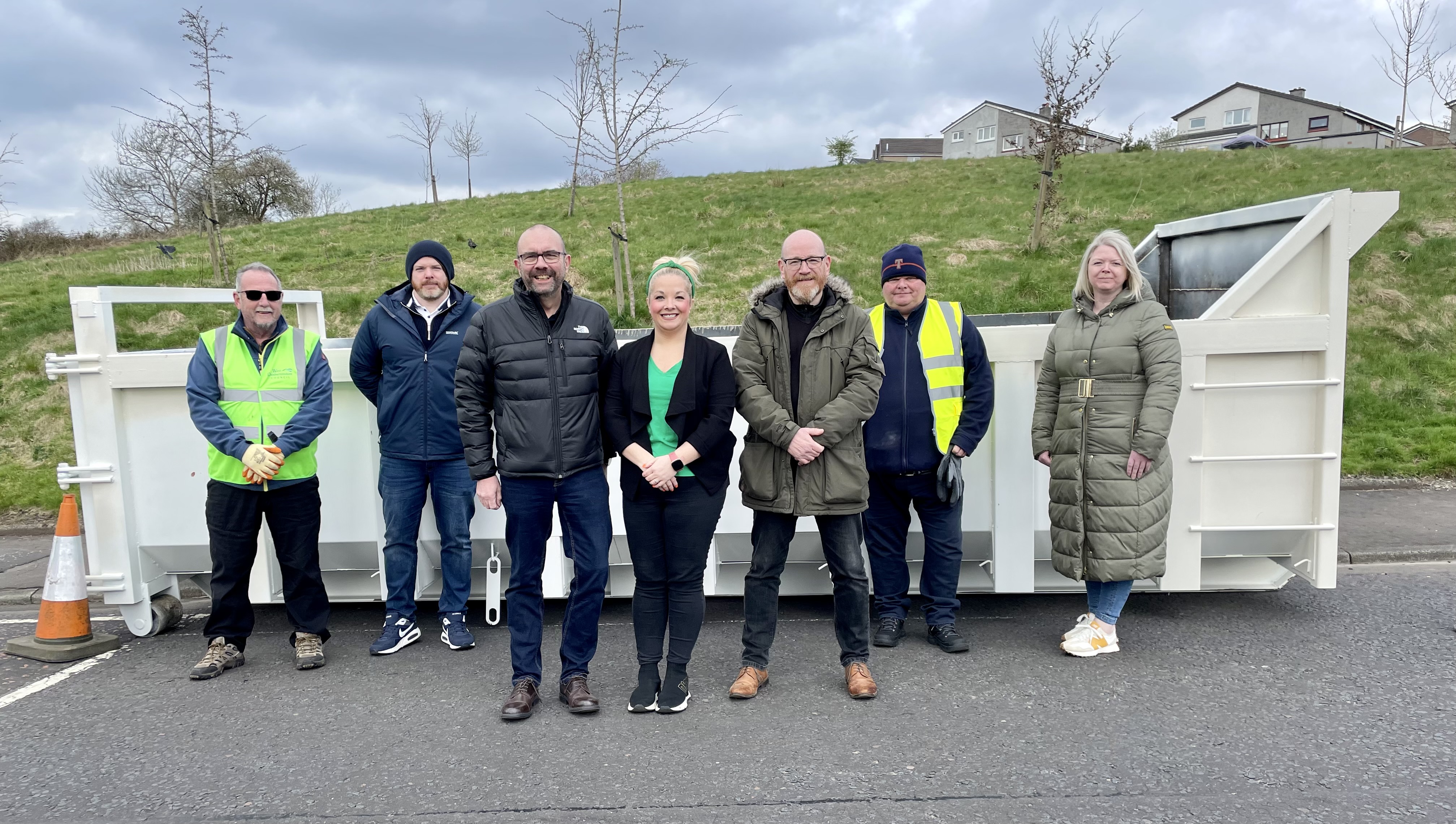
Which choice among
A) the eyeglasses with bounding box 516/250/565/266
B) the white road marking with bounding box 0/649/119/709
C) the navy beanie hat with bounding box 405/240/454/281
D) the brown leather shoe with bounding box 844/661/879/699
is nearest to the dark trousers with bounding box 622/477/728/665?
the brown leather shoe with bounding box 844/661/879/699

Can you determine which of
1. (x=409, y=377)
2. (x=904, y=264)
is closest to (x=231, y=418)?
(x=409, y=377)

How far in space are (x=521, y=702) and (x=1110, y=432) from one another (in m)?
2.77

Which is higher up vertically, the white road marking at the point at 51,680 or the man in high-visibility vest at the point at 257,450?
the man in high-visibility vest at the point at 257,450

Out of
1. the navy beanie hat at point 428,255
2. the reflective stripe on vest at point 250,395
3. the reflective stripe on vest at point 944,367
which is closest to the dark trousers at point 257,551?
the reflective stripe on vest at point 250,395

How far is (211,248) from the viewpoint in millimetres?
14367

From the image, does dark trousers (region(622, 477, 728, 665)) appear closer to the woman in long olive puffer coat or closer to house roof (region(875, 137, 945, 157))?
the woman in long olive puffer coat

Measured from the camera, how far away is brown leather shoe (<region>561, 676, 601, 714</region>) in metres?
3.57

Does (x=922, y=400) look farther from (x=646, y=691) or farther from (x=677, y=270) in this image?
(x=646, y=691)

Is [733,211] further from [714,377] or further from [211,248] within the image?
[714,377]

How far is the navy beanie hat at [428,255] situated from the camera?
440cm

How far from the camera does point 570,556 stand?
3746mm

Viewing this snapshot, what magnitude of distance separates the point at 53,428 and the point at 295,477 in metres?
7.37

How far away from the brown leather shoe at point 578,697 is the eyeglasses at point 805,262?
193 centimetres

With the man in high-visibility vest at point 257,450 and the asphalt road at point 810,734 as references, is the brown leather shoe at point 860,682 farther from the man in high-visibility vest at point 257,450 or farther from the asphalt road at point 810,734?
the man in high-visibility vest at point 257,450
